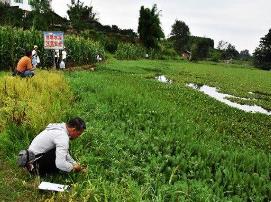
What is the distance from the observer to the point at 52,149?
8.23m

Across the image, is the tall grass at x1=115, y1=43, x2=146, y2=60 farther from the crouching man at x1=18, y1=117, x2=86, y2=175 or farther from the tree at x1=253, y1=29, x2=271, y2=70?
the crouching man at x1=18, y1=117, x2=86, y2=175

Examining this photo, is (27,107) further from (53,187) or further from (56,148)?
(53,187)

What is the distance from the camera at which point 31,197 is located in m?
7.81

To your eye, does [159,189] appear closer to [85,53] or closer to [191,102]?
[191,102]

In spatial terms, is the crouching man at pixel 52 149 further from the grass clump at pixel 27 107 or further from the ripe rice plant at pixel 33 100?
the ripe rice plant at pixel 33 100

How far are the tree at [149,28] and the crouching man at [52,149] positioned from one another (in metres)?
61.2

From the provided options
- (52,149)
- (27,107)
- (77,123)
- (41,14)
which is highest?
(41,14)

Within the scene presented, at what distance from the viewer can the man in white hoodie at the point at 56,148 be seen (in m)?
7.95

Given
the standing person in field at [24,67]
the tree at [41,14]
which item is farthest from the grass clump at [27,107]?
the tree at [41,14]

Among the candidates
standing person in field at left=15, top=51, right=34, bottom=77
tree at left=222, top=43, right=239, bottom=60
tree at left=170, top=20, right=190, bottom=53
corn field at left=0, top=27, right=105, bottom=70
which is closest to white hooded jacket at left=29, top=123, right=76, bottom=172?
standing person in field at left=15, top=51, right=34, bottom=77

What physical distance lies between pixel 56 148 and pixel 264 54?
80.4m

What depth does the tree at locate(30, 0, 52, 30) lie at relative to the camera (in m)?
49.9

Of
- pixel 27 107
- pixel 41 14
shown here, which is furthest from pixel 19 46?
pixel 41 14

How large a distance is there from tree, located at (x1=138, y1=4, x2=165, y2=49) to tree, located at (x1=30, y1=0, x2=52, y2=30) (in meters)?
17.0
